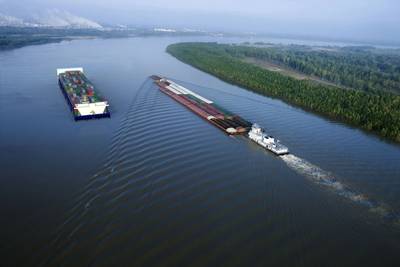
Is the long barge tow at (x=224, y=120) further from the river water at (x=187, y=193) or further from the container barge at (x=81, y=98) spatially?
the container barge at (x=81, y=98)

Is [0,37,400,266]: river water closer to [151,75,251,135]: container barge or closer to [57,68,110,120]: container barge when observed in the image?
[151,75,251,135]: container barge

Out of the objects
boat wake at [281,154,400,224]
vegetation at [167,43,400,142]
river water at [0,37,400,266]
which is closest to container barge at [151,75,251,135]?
river water at [0,37,400,266]

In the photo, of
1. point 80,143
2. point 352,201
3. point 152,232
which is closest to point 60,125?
point 80,143

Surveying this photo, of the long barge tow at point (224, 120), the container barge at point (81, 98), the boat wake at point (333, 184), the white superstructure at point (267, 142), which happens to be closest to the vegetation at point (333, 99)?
the long barge tow at point (224, 120)

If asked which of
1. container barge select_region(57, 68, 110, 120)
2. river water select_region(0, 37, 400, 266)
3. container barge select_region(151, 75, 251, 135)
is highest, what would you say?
container barge select_region(57, 68, 110, 120)

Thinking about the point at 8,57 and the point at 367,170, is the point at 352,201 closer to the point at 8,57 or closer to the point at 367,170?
the point at 367,170

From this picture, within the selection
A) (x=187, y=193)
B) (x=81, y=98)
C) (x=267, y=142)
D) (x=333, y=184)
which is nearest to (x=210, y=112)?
(x=267, y=142)
